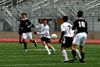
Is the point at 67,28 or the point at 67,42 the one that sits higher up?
the point at 67,28

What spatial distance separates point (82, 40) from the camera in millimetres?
14133

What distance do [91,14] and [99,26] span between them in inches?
104

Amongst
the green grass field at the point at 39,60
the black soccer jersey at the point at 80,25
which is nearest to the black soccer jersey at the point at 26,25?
the green grass field at the point at 39,60

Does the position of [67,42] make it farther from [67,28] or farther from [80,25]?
[80,25]

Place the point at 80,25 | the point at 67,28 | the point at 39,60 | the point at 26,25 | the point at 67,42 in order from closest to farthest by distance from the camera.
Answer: the point at 80,25
the point at 67,28
the point at 67,42
the point at 39,60
the point at 26,25

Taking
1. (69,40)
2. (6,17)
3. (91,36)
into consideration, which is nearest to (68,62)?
(69,40)

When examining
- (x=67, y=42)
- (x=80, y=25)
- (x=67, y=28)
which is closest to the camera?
(x=80, y=25)

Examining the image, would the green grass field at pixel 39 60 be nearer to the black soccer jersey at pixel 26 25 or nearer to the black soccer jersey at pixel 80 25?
the black soccer jersey at pixel 80 25

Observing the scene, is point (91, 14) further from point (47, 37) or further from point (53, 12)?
point (47, 37)

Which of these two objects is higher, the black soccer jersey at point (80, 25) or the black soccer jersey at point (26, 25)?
the black soccer jersey at point (80, 25)

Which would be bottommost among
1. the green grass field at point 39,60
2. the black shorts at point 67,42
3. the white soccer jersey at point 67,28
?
the green grass field at point 39,60

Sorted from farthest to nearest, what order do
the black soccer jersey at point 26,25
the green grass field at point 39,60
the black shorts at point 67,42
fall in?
1. the black soccer jersey at point 26,25
2. the black shorts at point 67,42
3. the green grass field at point 39,60

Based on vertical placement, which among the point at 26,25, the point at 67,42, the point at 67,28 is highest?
the point at 67,28

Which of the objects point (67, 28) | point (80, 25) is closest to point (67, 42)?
point (67, 28)
